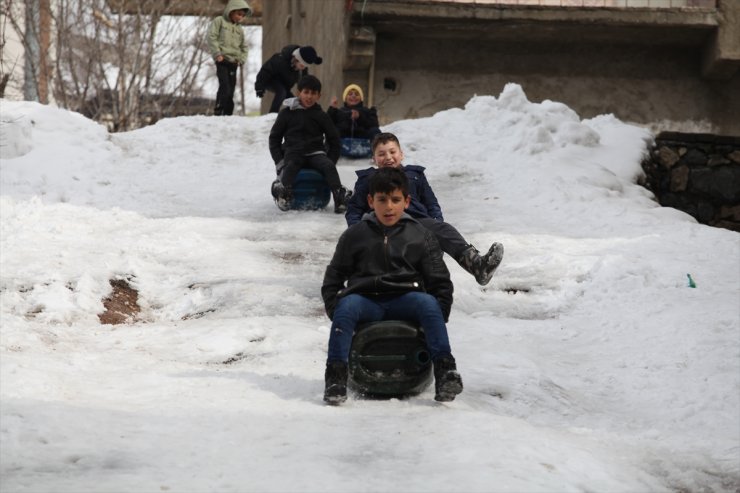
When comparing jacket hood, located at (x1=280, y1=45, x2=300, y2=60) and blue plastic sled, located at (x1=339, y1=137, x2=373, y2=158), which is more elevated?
jacket hood, located at (x1=280, y1=45, x2=300, y2=60)

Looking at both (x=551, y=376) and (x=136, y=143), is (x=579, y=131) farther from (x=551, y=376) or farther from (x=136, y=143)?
(x=551, y=376)

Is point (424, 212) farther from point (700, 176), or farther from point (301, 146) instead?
point (700, 176)

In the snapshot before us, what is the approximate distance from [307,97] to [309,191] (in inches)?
39.1

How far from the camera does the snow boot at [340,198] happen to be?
10523 millimetres

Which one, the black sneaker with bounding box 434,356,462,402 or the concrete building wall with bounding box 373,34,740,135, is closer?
the black sneaker with bounding box 434,356,462,402

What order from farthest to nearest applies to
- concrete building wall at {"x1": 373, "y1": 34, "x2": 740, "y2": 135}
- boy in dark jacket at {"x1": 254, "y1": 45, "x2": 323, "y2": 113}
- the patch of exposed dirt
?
concrete building wall at {"x1": 373, "y1": 34, "x2": 740, "y2": 135}
boy in dark jacket at {"x1": 254, "y1": 45, "x2": 323, "y2": 113}
the patch of exposed dirt

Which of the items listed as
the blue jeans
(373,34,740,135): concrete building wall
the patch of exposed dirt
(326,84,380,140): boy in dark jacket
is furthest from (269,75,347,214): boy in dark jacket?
(373,34,740,135): concrete building wall

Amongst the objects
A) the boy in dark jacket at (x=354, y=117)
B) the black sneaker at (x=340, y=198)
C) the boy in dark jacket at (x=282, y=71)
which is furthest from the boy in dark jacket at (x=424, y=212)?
the boy in dark jacket at (x=282, y=71)

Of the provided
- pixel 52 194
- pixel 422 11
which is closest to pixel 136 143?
pixel 52 194

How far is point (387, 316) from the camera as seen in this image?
5.17 m

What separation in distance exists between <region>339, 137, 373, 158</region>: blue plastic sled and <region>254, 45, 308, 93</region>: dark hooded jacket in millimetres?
1812

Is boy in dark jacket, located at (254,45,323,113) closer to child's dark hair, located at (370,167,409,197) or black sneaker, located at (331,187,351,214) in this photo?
black sneaker, located at (331,187,351,214)

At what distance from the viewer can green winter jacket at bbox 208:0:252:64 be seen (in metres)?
15.9

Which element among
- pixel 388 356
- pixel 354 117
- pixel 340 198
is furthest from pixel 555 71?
pixel 388 356
